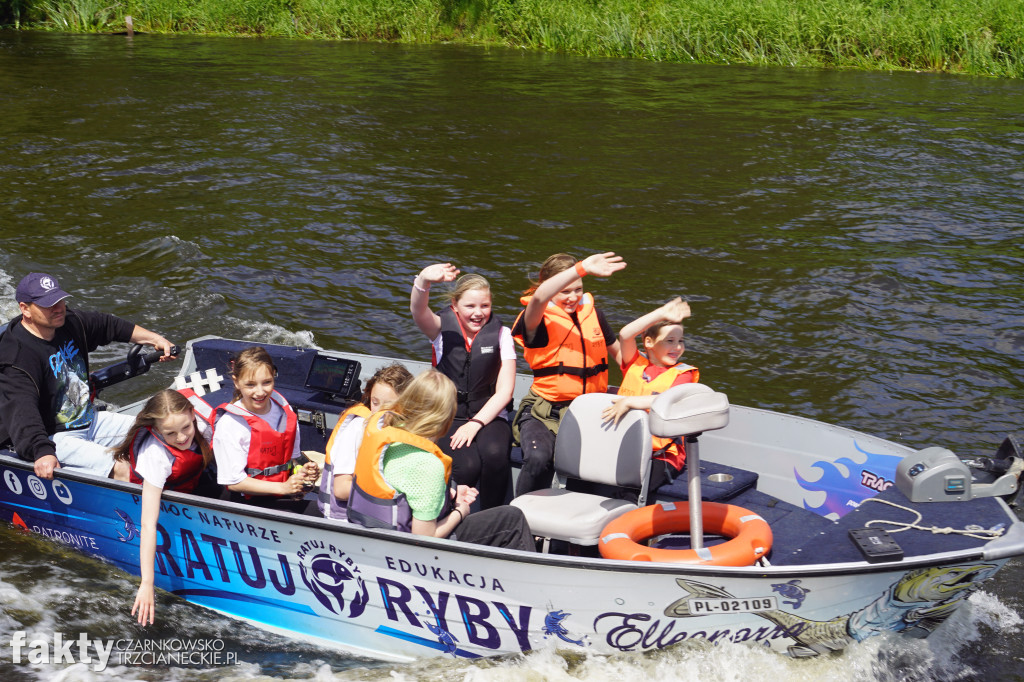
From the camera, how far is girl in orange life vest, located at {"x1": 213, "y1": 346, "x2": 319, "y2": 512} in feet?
14.9

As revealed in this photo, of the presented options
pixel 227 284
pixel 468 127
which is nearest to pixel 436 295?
pixel 227 284

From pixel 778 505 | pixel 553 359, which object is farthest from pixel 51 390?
pixel 778 505

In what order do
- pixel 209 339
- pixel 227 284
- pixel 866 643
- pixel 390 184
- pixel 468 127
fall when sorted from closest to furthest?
pixel 866 643 < pixel 209 339 < pixel 227 284 < pixel 390 184 < pixel 468 127

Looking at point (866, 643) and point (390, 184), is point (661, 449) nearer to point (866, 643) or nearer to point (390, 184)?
point (866, 643)

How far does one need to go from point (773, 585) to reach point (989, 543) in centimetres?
83

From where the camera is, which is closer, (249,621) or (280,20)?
(249,621)

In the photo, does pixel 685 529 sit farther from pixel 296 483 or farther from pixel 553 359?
pixel 296 483

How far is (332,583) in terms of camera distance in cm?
446

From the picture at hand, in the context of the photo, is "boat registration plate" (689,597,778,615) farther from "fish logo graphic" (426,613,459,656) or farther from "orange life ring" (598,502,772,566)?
"fish logo graphic" (426,613,459,656)

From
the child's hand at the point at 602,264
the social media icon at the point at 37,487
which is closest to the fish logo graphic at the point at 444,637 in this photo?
the child's hand at the point at 602,264

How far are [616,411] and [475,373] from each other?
78 centimetres

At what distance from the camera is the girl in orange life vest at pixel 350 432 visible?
13.9 feet

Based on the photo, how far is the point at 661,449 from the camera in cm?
488

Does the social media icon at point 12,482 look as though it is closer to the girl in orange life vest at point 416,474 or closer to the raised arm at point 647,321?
the girl in orange life vest at point 416,474
